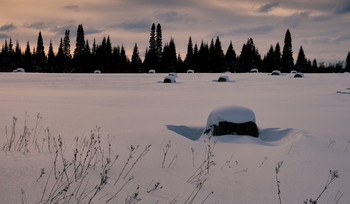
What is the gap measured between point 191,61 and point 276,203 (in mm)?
68174

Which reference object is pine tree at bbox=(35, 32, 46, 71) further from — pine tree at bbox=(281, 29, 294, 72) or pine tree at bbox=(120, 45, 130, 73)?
pine tree at bbox=(281, 29, 294, 72)

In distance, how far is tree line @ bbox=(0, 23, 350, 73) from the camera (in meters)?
66.4

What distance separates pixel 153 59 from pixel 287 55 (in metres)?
27.0

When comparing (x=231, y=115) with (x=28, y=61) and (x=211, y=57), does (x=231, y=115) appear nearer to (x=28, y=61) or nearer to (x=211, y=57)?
(x=211, y=57)

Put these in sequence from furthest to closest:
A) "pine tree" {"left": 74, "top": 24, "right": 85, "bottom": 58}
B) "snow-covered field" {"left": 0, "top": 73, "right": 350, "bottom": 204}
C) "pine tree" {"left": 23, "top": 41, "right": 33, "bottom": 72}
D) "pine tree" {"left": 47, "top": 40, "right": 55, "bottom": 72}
A: "pine tree" {"left": 74, "top": 24, "right": 85, "bottom": 58}
"pine tree" {"left": 23, "top": 41, "right": 33, "bottom": 72}
"pine tree" {"left": 47, "top": 40, "right": 55, "bottom": 72}
"snow-covered field" {"left": 0, "top": 73, "right": 350, "bottom": 204}

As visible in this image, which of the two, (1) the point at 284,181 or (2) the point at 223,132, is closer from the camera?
(1) the point at 284,181

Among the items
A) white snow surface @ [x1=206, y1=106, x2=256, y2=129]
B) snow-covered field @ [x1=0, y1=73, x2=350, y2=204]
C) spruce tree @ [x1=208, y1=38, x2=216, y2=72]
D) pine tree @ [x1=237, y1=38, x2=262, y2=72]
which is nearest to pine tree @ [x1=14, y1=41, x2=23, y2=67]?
spruce tree @ [x1=208, y1=38, x2=216, y2=72]

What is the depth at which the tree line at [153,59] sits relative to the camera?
66.4m

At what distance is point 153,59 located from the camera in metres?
67.9

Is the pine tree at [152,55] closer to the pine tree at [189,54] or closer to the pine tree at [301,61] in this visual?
the pine tree at [189,54]

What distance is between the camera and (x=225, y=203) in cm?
340

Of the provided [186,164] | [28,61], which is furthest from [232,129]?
[28,61]

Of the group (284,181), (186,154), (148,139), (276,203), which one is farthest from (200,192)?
(148,139)

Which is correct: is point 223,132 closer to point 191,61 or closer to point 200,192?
point 200,192
